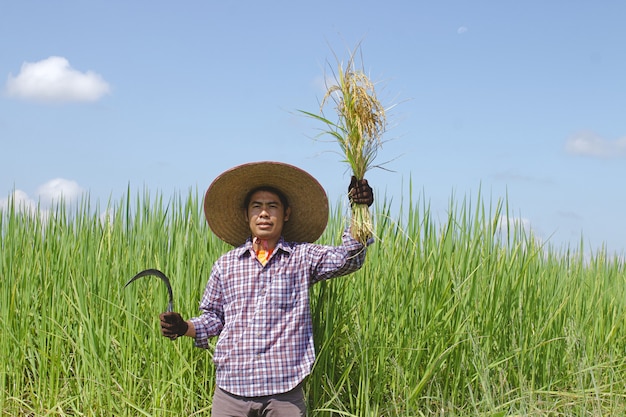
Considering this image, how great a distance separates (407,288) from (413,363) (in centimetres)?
33

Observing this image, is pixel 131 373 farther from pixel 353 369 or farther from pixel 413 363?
pixel 413 363

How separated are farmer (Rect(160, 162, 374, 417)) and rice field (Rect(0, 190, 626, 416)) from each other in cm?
21

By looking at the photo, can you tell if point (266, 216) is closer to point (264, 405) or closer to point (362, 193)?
point (362, 193)

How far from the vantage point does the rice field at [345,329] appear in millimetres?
2965

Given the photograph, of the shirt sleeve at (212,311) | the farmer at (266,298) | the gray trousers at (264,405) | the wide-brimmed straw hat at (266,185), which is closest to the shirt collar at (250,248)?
the farmer at (266,298)

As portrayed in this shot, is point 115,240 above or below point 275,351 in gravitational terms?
above

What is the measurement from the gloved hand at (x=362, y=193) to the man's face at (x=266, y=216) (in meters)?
0.34

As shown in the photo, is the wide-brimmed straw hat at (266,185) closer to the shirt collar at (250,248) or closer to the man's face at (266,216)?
the man's face at (266,216)

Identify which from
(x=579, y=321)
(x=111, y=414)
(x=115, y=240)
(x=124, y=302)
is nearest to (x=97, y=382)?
(x=111, y=414)

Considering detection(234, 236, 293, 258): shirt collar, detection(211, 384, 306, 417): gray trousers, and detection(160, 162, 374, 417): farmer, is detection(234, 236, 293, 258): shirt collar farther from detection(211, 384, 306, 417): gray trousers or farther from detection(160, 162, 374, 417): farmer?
detection(211, 384, 306, 417): gray trousers

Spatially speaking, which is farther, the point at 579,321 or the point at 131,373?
the point at 579,321

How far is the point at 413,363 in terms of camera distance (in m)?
2.95

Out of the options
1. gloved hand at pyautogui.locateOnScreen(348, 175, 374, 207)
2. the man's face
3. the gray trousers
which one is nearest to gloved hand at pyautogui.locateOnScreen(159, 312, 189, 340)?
the gray trousers

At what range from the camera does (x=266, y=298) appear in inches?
96.7
